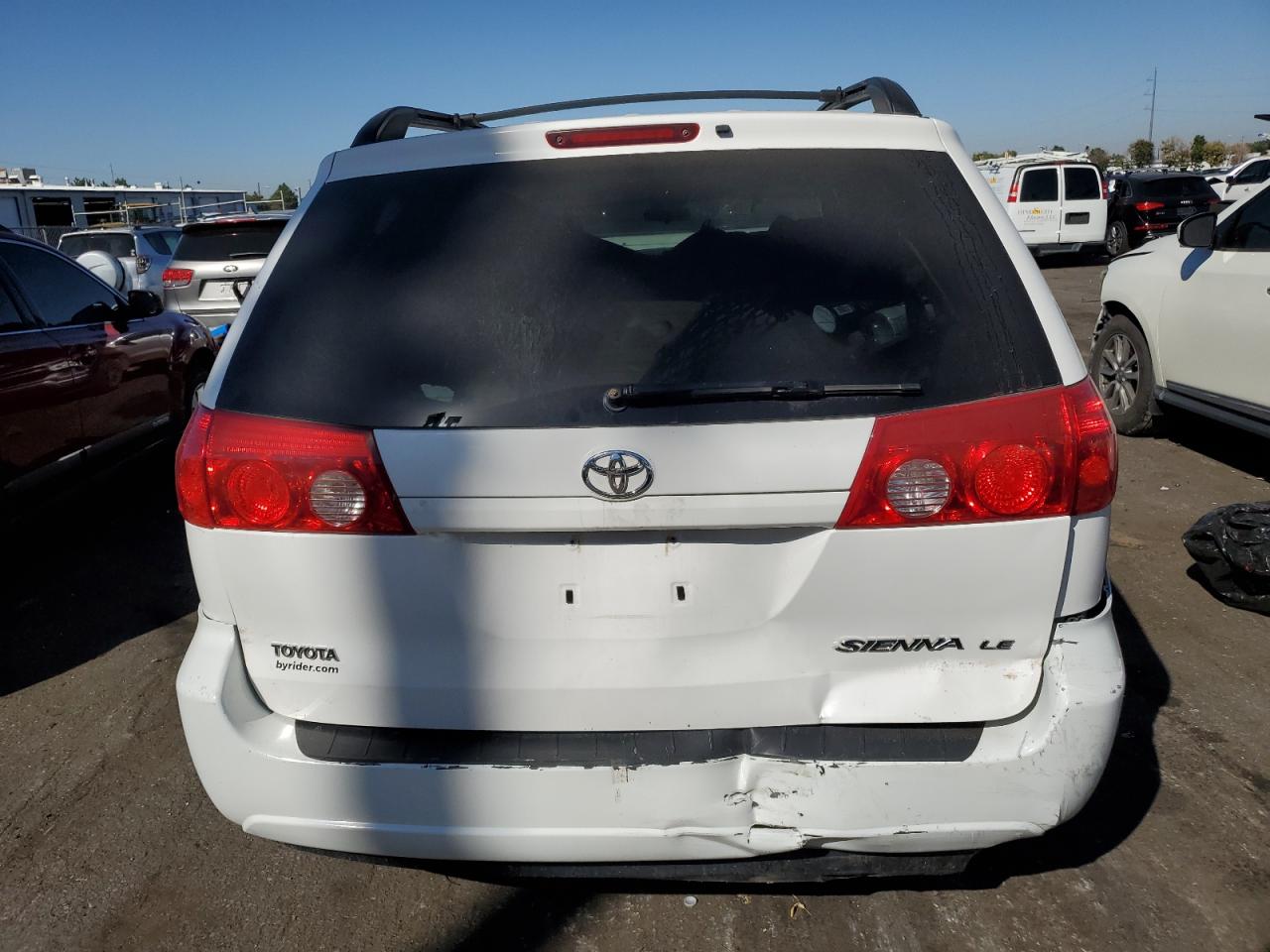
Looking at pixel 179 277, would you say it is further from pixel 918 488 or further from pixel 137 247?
pixel 918 488

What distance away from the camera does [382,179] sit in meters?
2.32

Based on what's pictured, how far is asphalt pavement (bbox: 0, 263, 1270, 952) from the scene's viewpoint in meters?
2.46

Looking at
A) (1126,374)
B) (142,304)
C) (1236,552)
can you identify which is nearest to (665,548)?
(1236,552)

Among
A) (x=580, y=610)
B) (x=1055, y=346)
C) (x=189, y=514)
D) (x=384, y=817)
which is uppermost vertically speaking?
(x=1055, y=346)

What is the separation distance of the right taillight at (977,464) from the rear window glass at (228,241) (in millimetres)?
10022

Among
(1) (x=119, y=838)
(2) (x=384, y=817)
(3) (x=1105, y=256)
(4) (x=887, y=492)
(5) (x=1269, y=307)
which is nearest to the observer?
(4) (x=887, y=492)

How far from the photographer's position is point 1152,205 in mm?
20953

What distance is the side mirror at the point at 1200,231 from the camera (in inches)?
225

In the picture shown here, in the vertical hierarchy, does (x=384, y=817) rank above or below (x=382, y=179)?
below

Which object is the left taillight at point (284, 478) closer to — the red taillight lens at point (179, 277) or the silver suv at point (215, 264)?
the silver suv at point (215, 264)

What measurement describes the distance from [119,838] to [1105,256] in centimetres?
2380

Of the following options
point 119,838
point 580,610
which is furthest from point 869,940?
point 119,838

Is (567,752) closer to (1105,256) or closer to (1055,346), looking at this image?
(1055,346)

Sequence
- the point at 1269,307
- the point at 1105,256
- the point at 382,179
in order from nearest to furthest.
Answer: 1. the point at 382,179
2. the point at 1269,307
3. the point at 1105,256
